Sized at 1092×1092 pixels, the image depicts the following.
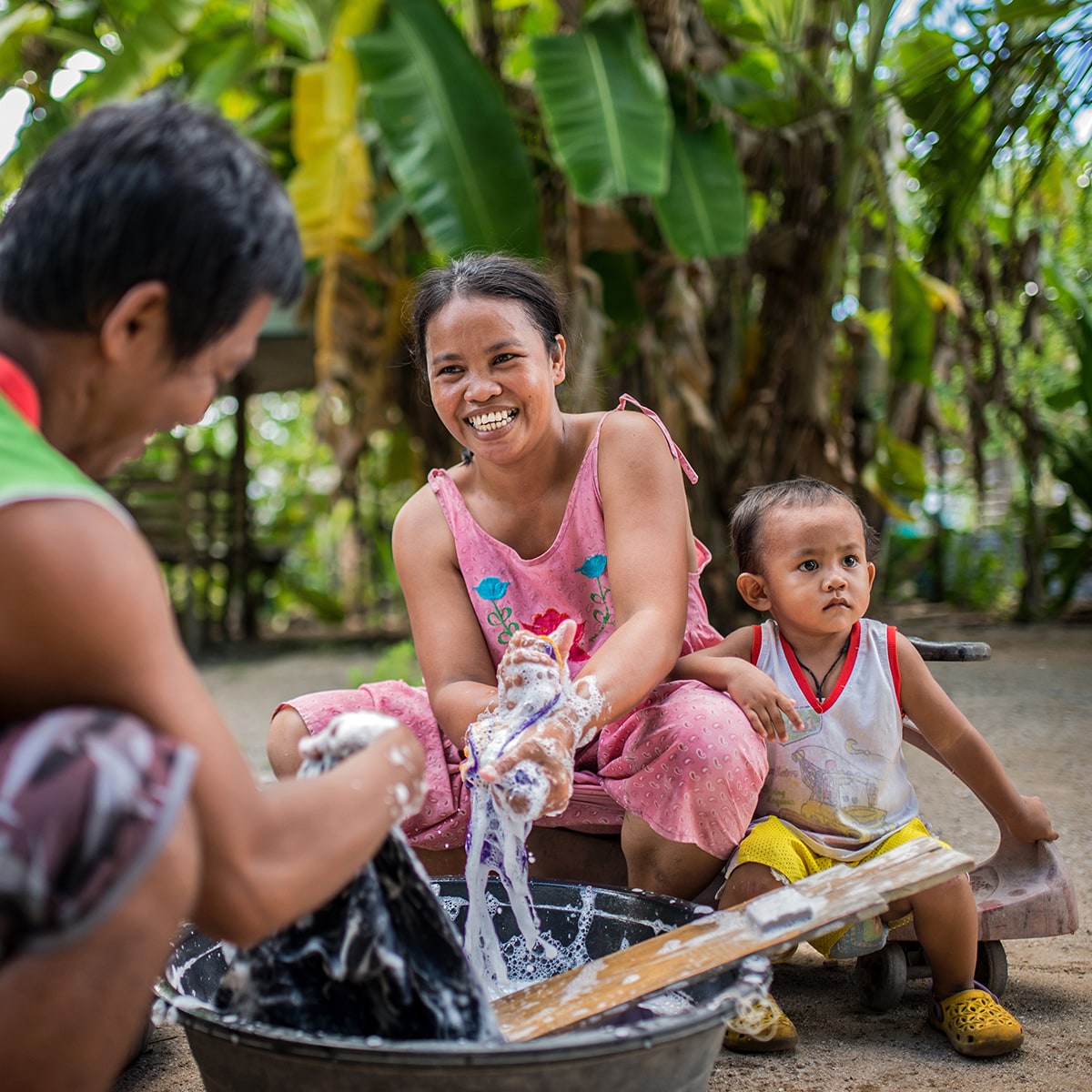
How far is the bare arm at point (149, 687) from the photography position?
862 millimetres

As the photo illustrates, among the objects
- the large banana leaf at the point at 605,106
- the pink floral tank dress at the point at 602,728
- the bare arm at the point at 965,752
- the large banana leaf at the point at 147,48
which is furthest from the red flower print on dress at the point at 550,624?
the large banana leaf at the point at 147,48

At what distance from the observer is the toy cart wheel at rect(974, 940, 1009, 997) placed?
5.97 feet

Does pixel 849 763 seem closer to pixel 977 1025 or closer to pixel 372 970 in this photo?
pixel 977 1025

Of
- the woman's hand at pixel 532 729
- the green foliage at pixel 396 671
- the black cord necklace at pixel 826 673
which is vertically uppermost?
the woman's hand at pixel 532 729

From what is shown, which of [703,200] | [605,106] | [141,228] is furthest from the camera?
[703,200]

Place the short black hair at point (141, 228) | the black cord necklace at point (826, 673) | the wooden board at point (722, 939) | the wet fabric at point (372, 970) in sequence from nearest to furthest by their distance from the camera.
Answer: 1. the short black hair at point (141, 228)
2. the wet fabric at point (372, 970)
3. the wooden board at point (722, 939)
4. the black cord necklace at point (826, 673)

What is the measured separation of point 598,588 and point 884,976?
779 millimetres

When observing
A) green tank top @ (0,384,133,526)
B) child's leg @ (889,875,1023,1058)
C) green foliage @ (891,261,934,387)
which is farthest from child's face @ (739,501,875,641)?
green foliage @ (891,261,934,387)

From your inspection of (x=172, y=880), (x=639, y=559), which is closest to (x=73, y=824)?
(x=172, y=880)

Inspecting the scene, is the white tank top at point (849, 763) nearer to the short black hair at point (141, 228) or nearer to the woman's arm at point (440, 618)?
the woman's arm at point (440, 618)

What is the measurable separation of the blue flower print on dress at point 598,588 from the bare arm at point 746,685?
152 mm

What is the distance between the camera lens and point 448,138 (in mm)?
3879

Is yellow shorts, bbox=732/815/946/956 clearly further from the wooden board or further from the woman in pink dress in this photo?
the wooden board

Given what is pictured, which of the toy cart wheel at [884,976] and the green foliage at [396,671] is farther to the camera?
the green foliage at [396,671]
